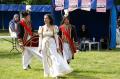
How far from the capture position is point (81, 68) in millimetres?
14422

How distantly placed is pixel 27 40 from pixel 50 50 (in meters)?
1.95

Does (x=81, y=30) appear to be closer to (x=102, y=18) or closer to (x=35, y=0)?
(x=102, y=18)

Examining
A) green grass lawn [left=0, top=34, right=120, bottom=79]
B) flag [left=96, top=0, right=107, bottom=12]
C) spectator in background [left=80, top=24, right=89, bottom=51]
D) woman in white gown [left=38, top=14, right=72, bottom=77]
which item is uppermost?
flag [left=96, top=0, right=107, bottom=12]

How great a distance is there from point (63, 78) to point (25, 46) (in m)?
2.28

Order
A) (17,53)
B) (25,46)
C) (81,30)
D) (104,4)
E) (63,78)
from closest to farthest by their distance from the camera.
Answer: (63,78) < (25,46) < (17,53) < (104,4) < (81,30)

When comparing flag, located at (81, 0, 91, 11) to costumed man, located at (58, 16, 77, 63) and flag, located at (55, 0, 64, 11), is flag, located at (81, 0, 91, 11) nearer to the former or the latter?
flag, located at (55, 0, 64, 11)

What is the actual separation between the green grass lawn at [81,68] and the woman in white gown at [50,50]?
1.20 ft

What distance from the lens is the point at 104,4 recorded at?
21.4m

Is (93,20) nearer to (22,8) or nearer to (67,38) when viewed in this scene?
(67,38)

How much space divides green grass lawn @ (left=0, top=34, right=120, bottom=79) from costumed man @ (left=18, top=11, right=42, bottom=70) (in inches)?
17.6

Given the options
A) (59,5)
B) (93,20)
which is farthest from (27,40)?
(93,20)

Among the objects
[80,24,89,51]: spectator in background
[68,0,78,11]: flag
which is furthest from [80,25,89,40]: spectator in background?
[68,0,78,11]: flag

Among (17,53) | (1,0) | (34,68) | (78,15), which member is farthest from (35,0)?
(34,68)

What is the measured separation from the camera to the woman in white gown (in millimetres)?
11953
